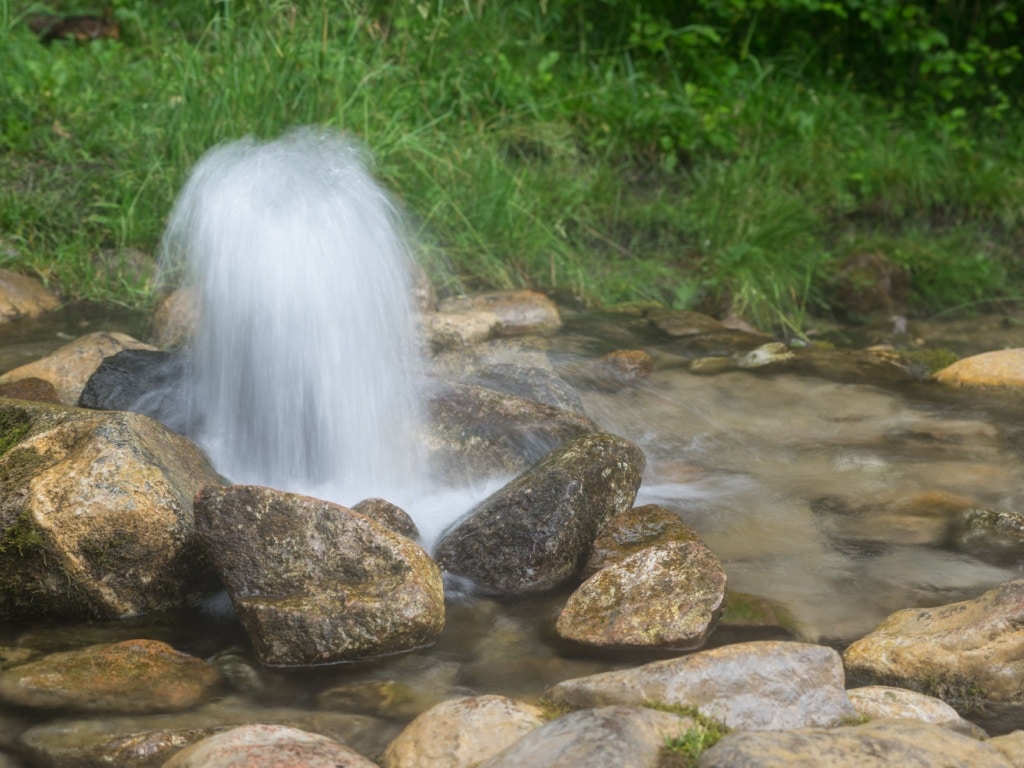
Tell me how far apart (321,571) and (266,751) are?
0.77 meters

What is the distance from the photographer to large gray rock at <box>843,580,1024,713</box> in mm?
2947

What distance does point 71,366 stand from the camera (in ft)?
15.4

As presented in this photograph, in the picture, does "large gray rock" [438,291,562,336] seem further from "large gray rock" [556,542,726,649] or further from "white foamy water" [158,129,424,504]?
"large gray rock" [556,542,726,649]

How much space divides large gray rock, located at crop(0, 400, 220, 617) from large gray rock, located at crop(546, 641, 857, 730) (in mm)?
1190

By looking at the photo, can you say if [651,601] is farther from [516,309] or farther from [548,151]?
[548,151]

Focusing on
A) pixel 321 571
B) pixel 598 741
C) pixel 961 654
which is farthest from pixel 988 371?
pixel 598 741

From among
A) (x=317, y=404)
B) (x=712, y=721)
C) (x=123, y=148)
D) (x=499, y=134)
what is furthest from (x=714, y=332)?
(x=712, y=721)

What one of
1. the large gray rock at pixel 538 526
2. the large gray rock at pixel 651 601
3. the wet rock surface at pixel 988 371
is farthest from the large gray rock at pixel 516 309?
the large gray rock at pixel 651 601

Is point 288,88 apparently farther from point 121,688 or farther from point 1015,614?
point 1015,614

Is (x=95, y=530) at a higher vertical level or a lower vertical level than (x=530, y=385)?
higher

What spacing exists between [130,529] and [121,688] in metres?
0.49

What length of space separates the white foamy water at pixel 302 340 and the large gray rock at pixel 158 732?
1263 mm

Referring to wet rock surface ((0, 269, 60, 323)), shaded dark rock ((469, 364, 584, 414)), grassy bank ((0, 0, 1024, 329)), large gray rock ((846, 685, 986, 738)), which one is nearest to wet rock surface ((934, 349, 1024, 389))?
grassy bank ((0, 0, 1024, 329))

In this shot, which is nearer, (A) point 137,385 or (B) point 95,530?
(B) point 95,530
